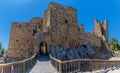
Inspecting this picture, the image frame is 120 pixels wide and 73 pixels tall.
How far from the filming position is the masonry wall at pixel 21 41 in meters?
24.3

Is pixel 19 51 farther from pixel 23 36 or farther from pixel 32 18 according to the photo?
pixel 32 18

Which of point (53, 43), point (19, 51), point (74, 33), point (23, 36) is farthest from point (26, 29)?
point (74, 33)

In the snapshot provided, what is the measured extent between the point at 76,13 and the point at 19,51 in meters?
10.4

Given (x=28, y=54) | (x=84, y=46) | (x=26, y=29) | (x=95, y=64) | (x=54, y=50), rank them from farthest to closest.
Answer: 1. (x=84, y=46)
2. (x=26, y=29)
3. (x=28, y=54)
4. (x=54, y=50)
5. (x=95, y=64)

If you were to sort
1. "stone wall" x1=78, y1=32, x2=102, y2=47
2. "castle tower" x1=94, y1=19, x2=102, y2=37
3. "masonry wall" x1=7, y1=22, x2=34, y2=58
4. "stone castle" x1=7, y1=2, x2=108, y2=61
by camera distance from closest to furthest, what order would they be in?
"stone castle" x1=7, y1=2, x2=108, y2=61
"masonry wall" x1=7, y1=22, x2=34, y2=58
"stone wall" x1=78, y1=32, x2=102, y2=47
"castle tower" x1=94, y1=19, x2=102, y2=37

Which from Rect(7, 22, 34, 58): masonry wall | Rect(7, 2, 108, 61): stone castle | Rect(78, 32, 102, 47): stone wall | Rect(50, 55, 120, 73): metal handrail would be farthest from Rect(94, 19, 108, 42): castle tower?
Rect(50, 55, 120, 73): metal handrail

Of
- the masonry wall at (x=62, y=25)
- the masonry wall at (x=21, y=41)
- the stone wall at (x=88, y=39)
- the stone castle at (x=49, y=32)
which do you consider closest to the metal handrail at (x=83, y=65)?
the stone castle at (x=49, y=32)

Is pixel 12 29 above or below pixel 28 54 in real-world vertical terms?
above

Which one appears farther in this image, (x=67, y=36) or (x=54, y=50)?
(x=67, y=36)

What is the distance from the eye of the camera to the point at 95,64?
402 inches

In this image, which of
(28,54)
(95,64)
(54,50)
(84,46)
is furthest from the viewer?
(84,46)

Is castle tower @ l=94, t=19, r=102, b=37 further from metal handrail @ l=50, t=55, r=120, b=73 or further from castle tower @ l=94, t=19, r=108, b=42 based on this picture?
metal handrail @ l=50, t=55, r=120, b=73

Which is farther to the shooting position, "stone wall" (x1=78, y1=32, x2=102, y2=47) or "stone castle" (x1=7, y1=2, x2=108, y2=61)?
"stone wall" (x1=78, y1=32, x2=102, y2=47)

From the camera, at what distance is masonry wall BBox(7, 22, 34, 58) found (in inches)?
Result: 957
